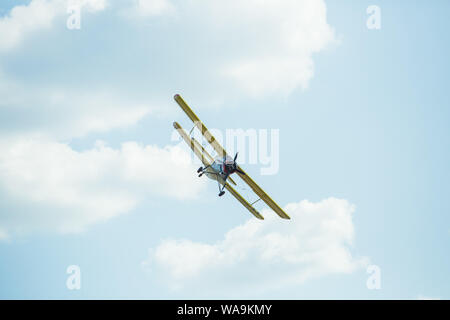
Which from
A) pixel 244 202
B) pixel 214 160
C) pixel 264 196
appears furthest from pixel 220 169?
pixel 244 202

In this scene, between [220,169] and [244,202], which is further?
[244,202]

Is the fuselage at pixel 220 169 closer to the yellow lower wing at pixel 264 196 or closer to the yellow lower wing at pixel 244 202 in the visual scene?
the yellow lower wing at pixel 264 196

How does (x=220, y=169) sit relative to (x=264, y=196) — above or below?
above

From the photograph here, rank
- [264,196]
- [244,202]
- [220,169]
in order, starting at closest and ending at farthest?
1. [220,169]
2. [264,196]
3. [244,202]

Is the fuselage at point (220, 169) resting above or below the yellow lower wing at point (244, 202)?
above

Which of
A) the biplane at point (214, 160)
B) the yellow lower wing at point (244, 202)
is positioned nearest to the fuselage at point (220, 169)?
the biplane at point (214, 160)

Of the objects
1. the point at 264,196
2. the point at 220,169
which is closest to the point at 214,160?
the point at 220,169

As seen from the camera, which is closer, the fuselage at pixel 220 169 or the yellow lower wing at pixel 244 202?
the fuselage at pixel 220 169

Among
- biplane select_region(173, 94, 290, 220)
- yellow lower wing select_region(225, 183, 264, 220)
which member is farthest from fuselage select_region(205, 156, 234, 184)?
yellow lower wing select_region(225, 183, 264, 220)

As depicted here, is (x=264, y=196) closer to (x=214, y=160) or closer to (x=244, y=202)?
(x=244, y=202)

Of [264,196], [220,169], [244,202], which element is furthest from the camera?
[244,202]
